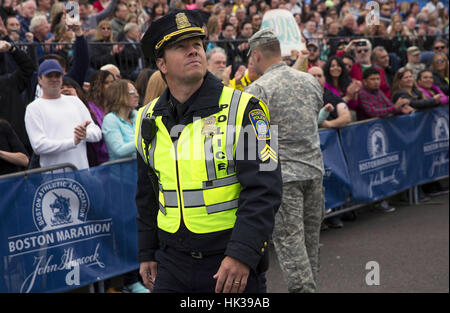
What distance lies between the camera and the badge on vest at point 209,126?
299 cm

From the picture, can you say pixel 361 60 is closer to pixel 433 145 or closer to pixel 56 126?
pixel 433 145

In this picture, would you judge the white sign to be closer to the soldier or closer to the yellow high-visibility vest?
the soldier

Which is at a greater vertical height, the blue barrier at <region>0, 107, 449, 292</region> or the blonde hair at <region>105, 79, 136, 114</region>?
the blonde hair at <region>105, 79, 136, 114</region>

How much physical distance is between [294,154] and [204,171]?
2.33 meters

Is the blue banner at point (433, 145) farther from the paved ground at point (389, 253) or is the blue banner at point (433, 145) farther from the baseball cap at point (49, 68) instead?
the baseball cap at point (49, 68)

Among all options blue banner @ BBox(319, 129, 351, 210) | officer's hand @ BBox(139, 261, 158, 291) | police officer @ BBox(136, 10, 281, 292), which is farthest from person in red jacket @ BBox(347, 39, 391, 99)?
officer's hand @ BBox(139, 261, 158, 291)

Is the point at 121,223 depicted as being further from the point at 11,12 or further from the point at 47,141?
the point at 11,12

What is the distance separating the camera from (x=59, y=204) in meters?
5.72

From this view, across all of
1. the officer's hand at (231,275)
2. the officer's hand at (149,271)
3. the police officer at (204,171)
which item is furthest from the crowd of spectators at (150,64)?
the officer's hand at (231,275)

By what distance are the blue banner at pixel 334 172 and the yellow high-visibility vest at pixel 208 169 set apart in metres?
5.57

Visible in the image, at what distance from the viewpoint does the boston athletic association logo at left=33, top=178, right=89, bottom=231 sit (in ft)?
18.3

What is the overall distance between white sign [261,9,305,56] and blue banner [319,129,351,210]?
115 cm

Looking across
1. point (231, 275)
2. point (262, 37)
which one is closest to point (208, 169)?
point (231, 275)

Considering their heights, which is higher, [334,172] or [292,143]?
[292,143]
